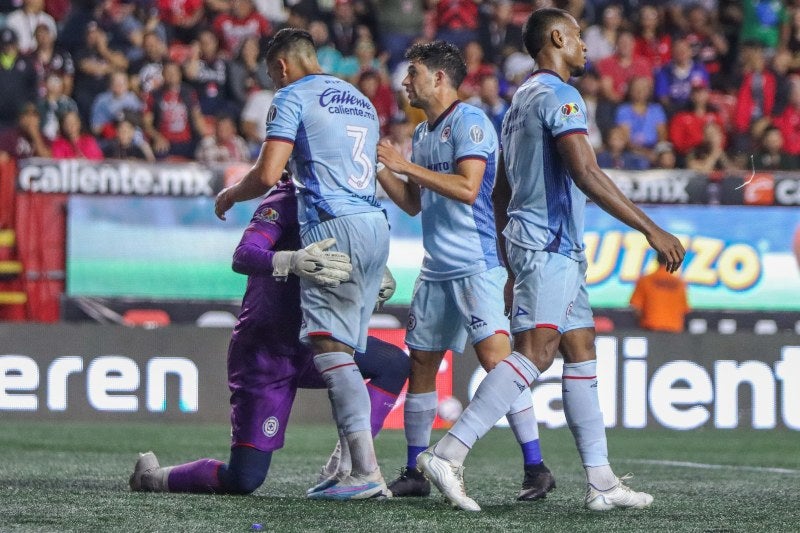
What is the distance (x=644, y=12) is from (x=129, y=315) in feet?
24.8

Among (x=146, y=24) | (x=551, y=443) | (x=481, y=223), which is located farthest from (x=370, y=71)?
(x=481, y=223)

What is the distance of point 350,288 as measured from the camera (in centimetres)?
569

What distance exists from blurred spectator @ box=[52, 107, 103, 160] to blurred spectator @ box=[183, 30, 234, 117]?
1469mm

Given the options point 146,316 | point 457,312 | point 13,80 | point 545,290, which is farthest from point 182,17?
point 545,290

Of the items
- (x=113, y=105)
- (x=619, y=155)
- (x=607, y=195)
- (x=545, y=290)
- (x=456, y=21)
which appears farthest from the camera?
(x=456, y=21)

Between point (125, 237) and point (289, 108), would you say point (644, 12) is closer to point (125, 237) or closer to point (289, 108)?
point (125, 237)

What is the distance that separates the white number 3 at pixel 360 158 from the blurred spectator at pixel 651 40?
11.1 meters

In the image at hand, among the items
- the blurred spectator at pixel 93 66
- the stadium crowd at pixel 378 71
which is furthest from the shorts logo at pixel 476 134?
the blurred spectator at pixel 93 66

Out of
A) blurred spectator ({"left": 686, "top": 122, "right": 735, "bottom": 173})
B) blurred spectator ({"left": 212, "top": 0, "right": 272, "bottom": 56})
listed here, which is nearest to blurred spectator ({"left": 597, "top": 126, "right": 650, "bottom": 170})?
blurred spectator ({"left": 686, "top": 122, "right": 735, "bottom": 173})

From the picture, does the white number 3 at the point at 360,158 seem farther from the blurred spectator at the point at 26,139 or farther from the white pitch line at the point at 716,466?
the blurred spectator at the point at 26,139

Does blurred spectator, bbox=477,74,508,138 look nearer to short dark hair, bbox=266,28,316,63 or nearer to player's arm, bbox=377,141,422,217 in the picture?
player's arm, bbox=377,141,422,217

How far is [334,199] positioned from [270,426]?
980 millimetres

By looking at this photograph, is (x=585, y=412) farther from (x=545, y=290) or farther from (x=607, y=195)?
(x=607, y=195)

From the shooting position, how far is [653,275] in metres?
12.9
